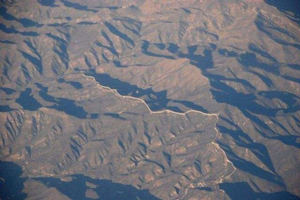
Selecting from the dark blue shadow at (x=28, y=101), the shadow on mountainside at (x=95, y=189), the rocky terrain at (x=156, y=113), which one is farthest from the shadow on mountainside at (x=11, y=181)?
the dark blue shadow at (x=28, y=101)

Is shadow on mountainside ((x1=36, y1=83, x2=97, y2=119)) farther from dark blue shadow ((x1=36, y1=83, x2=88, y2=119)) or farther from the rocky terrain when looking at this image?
the rocky terrain

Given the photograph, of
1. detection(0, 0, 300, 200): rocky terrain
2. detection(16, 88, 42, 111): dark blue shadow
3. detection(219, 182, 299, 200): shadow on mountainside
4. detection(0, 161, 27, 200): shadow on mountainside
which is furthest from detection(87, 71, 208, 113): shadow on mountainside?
detection(0, 161, 27, 200): shadow on mountainside

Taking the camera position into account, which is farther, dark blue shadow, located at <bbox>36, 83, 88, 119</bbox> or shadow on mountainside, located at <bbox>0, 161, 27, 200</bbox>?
dark blue shadow, located at <bbox>36, 83, 88, 119</bbox>

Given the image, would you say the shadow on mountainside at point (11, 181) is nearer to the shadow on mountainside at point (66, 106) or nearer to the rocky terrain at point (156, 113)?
the rocky terrain at point (156, 113)

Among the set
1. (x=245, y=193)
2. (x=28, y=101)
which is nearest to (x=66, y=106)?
(x=28, y=101)

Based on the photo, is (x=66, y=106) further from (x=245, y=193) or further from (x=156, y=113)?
(x=245, y=193)

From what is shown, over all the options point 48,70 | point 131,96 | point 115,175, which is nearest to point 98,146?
point 115,175
